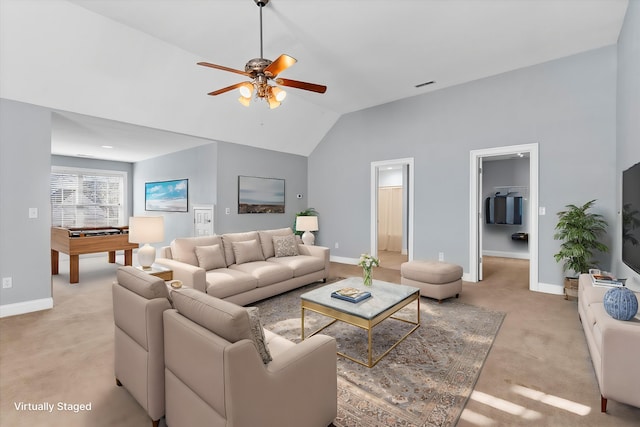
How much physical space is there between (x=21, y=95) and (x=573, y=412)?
6.01m

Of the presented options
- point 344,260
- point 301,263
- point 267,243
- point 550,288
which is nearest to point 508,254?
point 550,288

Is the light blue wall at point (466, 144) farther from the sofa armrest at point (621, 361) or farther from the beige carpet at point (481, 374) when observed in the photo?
the sofa armrest at point (621, 361)

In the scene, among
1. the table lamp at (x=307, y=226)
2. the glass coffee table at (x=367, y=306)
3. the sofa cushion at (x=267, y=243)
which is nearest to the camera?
the glass coffee table at (x=367, y=306)

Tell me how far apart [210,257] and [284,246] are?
127 cm

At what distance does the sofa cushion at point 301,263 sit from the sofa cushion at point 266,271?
112 millimetres

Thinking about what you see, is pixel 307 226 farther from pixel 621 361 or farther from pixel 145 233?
pixel 621 361

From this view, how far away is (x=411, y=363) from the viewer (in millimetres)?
2475

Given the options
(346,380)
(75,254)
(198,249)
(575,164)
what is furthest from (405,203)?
(75,254)

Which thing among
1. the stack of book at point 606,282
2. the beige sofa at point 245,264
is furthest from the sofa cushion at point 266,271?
the stack of book at point 606,282

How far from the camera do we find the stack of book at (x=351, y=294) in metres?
2.75

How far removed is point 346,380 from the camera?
7.38ft

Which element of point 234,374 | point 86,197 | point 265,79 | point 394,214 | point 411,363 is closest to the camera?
point 234,374

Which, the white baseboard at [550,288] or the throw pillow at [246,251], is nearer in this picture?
the throw pillow at [246,251]

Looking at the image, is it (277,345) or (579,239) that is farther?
(579,239)
